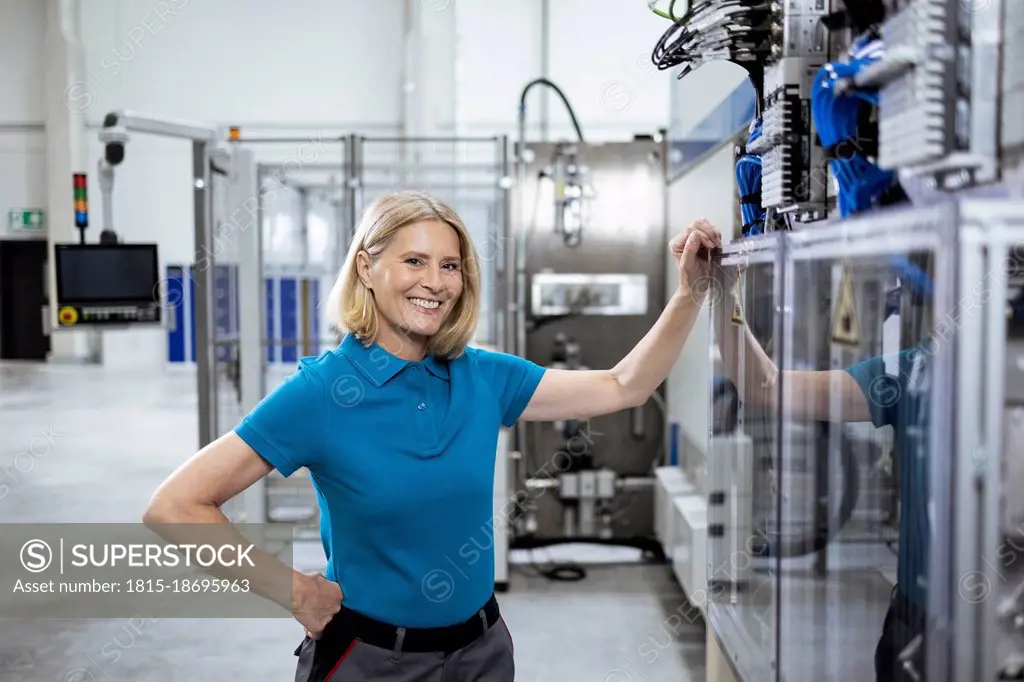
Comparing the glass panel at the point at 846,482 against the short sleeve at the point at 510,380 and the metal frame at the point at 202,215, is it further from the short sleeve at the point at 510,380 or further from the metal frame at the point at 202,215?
the metal frame at the point at 202,215

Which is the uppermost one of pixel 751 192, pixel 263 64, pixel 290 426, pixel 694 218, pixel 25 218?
pixel 263 64

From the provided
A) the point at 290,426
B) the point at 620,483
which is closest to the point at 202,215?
the point at 620,483

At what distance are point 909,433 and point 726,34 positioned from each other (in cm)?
78

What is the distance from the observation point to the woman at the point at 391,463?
1411 millimetres

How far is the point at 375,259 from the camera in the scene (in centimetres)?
152

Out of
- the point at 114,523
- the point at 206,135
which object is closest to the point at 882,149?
the point at 206,135

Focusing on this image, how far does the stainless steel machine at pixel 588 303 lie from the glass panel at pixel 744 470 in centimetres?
278

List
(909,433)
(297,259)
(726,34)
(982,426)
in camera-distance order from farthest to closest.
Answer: (297,259) < (726,34) < (909,433) < (982,426)

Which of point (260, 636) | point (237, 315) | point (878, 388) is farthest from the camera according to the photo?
point (237, 315)

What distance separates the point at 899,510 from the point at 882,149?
47cm

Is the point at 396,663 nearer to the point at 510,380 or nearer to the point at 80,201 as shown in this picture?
the point at 510,380

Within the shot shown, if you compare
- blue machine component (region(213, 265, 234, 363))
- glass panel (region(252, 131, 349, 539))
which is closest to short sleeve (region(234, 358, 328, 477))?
glass panel (region(252, 131, 349, 539))

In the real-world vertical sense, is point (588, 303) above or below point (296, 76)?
below

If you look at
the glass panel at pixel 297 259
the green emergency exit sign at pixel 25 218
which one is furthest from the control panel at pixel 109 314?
the green emergency exit sign at pixel 25 218
